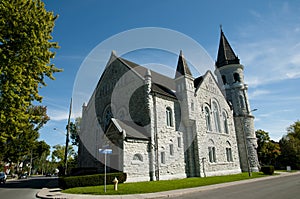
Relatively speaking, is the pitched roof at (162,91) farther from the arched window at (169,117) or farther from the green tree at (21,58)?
the green tree at (21,58)

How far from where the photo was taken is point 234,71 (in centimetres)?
4212

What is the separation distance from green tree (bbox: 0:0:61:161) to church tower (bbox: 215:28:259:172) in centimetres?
3352

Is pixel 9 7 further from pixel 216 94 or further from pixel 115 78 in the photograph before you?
pixel 216 94

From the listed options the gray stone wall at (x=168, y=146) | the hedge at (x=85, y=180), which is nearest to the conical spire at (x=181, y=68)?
the gray stone wall at (x=168, y=146)

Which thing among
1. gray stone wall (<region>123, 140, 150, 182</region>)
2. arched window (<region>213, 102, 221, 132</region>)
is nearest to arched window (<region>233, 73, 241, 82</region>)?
arched window (<region>213, 102, 221, 132</region>)

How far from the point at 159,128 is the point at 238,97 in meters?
24.4

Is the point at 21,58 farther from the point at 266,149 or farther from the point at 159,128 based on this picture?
the point at 266,149

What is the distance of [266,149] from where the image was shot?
165 ft

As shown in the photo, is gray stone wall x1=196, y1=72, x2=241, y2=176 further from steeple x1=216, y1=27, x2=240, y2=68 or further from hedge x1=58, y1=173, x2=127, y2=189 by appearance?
hedge x1=58, y1=173, x2=127, y2=189

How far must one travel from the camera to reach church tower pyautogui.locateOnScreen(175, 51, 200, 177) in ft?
85.5

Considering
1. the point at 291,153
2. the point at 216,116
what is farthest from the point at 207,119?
the point at 291,153

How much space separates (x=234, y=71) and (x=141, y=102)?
26.9 metres

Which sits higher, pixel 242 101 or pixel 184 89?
pixel 242 101

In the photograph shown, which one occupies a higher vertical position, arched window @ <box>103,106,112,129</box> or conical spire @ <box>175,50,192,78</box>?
conical spire @ <box>175,50,192,78</box>
